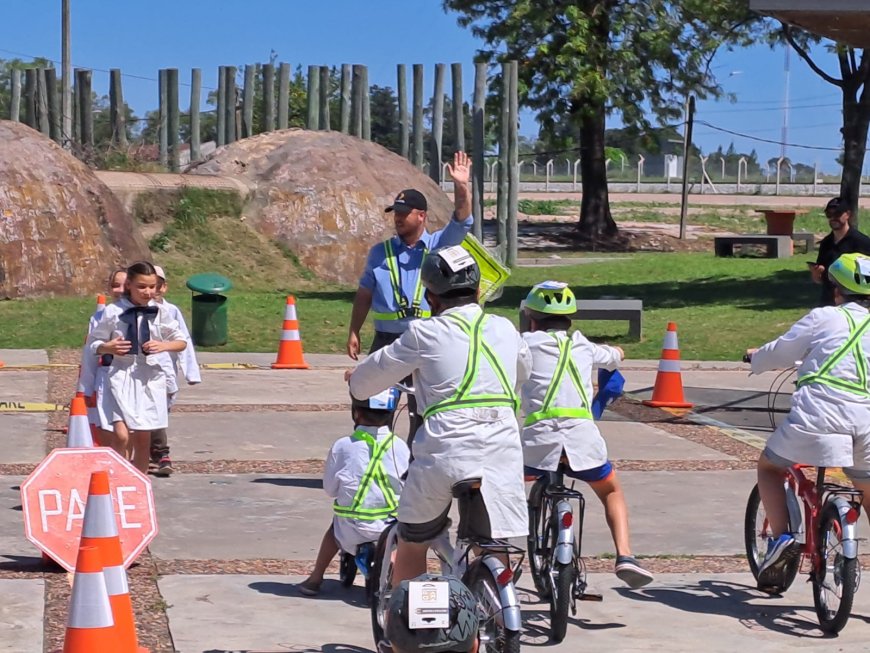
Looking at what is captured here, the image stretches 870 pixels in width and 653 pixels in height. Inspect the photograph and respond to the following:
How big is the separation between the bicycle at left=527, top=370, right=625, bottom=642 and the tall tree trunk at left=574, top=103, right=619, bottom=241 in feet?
91.8

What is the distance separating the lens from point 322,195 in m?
24.0

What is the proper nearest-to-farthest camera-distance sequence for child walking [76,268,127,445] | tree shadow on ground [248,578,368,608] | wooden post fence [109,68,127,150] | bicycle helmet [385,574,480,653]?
bicycle helmet [385,574,480,653] → tree shadow on ground [248,578,368,608] → child walking [76,268,127,445] → wooden post fence [109,68,127,150]

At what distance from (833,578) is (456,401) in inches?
93.7

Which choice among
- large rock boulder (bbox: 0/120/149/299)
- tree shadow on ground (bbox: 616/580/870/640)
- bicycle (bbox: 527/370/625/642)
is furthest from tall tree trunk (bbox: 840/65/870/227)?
bicycle (bbox: 527/370/625/642)

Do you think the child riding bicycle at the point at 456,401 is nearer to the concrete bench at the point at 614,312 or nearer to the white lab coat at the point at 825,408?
the white lab coat at the point at 825,408

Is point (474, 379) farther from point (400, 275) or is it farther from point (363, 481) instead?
point (400, 275)

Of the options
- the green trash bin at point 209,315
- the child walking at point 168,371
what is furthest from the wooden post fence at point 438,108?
the child walking at point 168,371

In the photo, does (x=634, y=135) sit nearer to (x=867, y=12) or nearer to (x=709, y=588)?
(x=867, y=12)

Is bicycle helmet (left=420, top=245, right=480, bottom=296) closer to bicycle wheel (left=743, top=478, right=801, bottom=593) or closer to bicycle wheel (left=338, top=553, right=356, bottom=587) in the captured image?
bicycle wheel (left=338, top=553, right=356, bottom=587)

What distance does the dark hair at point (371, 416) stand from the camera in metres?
7.07

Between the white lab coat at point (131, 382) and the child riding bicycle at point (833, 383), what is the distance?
3576mm

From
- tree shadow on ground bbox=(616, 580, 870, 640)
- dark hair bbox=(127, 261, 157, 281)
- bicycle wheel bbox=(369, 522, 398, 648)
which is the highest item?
dark hair bbox=(127, 261, 157, 281)

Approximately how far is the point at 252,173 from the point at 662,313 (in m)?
7.71

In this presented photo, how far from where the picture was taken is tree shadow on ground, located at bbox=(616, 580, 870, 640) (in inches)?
267
